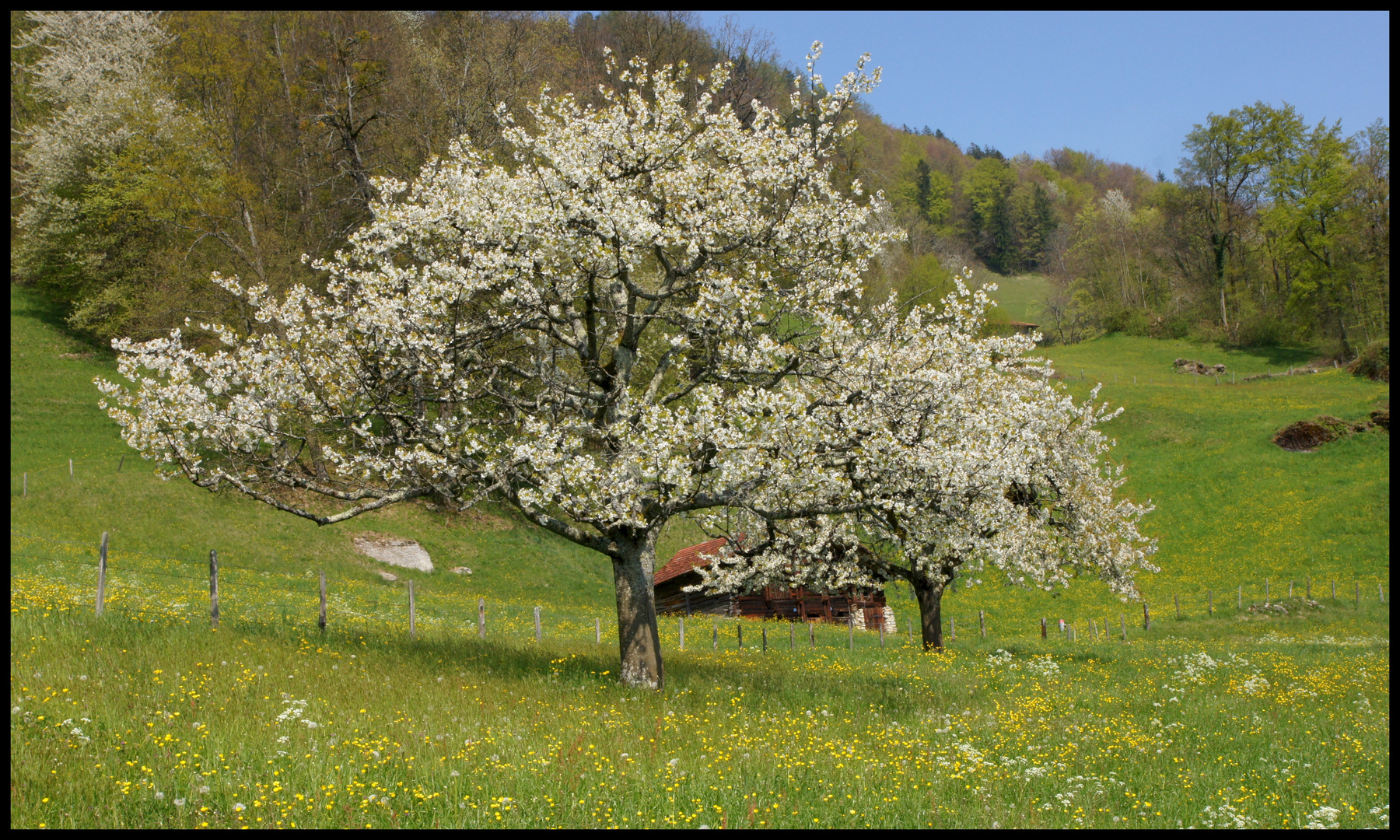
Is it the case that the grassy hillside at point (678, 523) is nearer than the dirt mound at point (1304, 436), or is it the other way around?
the grassy hillside at point (678, 523)

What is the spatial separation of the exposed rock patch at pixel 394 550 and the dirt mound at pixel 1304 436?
179 feet

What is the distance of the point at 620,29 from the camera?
166ft

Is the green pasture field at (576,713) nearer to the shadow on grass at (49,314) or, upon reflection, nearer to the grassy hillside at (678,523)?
the grassy hillside at (678,523)

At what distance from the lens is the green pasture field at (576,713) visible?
7992 millimetres

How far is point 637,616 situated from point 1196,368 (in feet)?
271

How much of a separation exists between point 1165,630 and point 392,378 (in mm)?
36603

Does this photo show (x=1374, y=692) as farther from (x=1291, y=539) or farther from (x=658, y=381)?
(x=1291, y=539)

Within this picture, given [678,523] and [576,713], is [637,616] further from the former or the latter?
[678,523]

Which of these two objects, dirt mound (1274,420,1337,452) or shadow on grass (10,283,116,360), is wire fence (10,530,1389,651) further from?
shadow on grass (10,283,116,360)

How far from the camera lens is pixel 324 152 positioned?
3978 centimetres

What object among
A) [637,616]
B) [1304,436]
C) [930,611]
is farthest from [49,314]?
[1304,436]

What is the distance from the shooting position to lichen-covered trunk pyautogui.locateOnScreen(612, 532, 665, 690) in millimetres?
14953

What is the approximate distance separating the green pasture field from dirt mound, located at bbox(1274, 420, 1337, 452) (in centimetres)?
2335

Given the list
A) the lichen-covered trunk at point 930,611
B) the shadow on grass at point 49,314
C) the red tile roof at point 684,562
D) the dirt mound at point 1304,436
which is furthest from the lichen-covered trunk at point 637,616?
the dirt mound at point 1304,436
